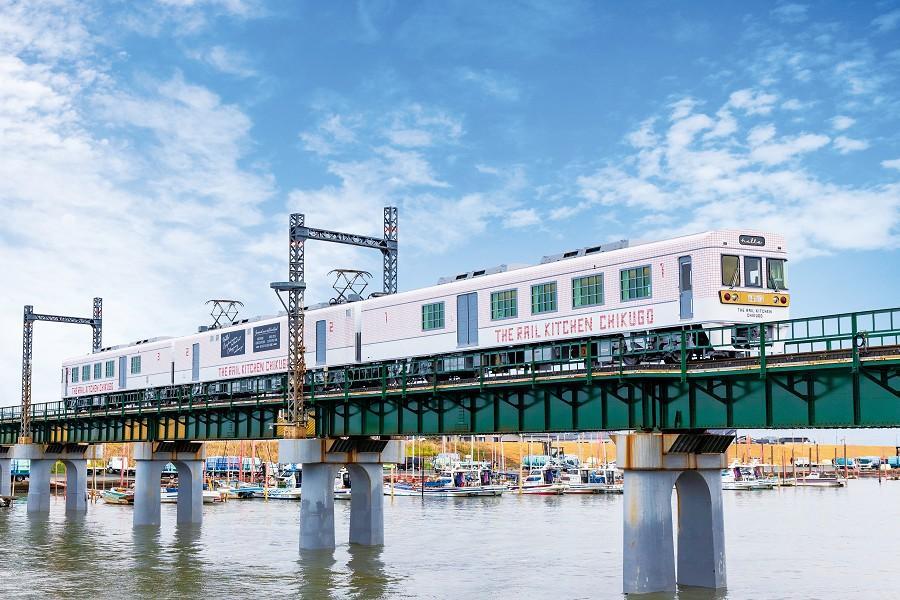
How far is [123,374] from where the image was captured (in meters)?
80.6

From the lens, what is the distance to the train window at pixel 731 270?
38000 mm

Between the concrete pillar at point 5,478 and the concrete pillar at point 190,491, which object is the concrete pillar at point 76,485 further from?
the concrete pillar at point 190,491

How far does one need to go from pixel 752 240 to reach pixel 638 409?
7.99 metres

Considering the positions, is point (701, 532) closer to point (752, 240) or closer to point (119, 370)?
point (752, 240)

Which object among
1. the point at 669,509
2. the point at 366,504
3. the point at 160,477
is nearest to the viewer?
the point at 669,509

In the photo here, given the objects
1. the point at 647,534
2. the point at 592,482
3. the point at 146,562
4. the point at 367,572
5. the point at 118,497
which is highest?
the point at 647,534

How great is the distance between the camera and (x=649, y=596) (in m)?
35.5

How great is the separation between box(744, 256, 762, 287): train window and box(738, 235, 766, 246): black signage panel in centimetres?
54

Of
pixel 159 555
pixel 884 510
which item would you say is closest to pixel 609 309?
pixel 159 555

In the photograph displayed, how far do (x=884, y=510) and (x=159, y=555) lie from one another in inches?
3087

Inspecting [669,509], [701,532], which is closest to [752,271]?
[669,509]

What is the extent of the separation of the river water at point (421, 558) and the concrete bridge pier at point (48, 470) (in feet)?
6.44

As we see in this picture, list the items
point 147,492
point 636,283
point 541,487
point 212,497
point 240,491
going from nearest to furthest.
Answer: point 636,283
point 147,492
point 212,497
point 240,491
point 541,487

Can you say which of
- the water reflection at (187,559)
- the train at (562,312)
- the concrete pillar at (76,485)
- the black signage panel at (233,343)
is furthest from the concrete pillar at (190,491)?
the concrete pillar at (76,485)
